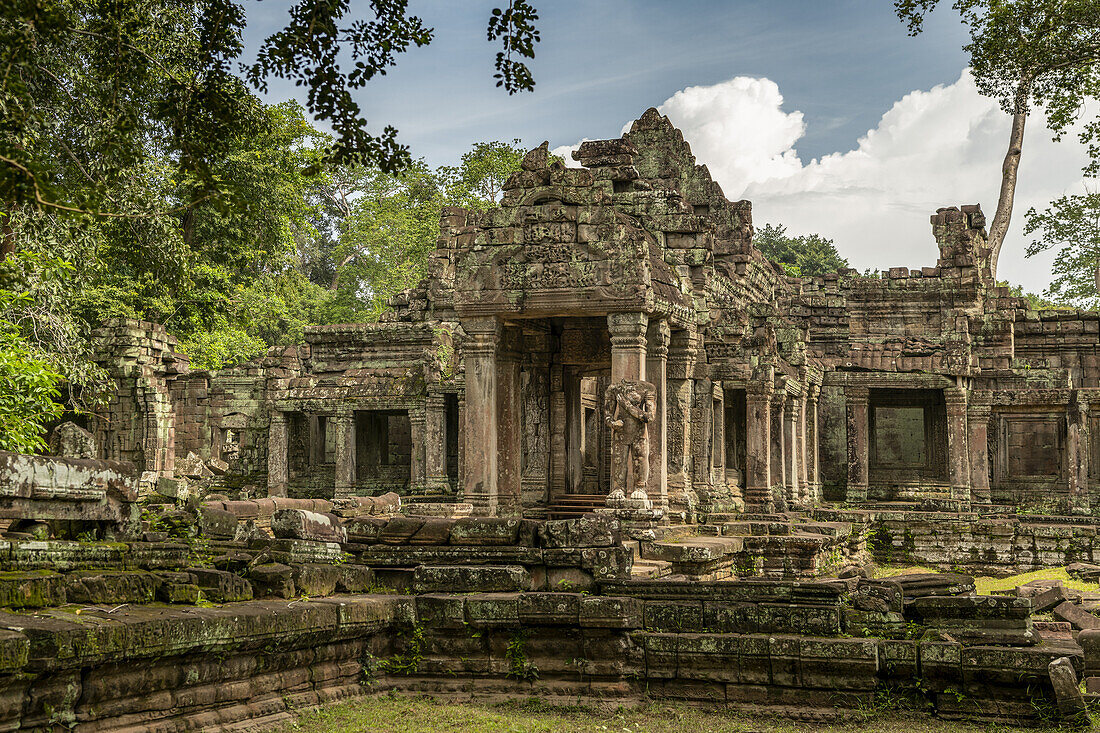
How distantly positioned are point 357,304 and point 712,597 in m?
33.6

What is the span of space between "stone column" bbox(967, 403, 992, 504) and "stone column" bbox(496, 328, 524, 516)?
35.2 feet

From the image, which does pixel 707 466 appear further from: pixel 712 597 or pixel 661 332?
pixel 712 597

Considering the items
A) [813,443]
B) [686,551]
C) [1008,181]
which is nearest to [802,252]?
[1008,181]

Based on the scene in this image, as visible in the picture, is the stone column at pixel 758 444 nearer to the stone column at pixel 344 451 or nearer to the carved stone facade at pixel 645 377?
the carved stone facade at pixel 645 377

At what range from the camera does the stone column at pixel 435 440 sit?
19.9m

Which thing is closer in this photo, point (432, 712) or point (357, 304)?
point (432, 712)

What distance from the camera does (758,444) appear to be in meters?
16.8

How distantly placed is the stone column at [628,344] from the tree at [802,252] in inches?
1501

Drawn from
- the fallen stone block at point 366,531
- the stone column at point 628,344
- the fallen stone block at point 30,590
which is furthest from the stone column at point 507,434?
the fallen stone block at point 30,590

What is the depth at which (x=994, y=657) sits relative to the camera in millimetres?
5934

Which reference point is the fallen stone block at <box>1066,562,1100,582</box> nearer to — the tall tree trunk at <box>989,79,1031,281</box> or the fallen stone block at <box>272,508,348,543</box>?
the fallen stone block at <box>272,508,348,543</box>

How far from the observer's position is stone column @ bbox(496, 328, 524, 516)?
12484 millimetres

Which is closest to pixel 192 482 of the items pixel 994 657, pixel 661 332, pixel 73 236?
pixel 73 236

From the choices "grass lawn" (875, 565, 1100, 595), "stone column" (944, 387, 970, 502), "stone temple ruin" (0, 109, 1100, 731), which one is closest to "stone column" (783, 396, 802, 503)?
"stone temple ruin" (0, 109, 1100, 731)
